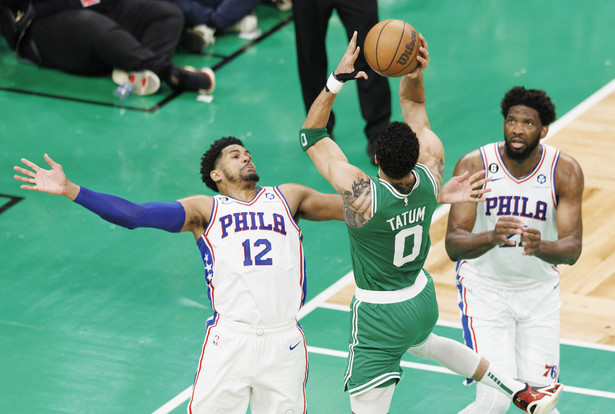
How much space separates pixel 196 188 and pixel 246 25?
465cm

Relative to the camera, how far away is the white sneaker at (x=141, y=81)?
42.4ft

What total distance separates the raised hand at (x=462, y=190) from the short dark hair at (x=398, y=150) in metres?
0.47

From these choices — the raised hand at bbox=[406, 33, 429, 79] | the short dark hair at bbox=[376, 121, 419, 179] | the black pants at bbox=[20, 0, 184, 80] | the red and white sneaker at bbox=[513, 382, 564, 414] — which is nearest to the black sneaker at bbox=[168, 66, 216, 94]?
the black pants at bbox=[20, 0, 184, 80]

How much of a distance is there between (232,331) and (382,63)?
7.05 feet

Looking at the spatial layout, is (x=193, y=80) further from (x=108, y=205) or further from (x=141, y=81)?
(x=108, y=205)

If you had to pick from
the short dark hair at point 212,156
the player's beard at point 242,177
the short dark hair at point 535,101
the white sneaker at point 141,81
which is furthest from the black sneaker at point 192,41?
the player's beard at point 242,177

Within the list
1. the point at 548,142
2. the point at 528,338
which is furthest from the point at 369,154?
the point at 528,338

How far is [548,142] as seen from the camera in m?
11.6

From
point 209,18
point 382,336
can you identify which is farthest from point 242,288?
point 209,18

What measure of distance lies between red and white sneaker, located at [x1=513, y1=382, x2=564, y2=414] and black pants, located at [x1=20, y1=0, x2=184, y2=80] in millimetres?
7542

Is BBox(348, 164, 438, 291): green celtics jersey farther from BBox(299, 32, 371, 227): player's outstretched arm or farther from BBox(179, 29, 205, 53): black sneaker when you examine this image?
BBox(179, 29, 205, 53): black sneaker

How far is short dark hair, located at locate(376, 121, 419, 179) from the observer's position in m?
5.98

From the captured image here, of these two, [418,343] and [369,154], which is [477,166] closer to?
[418,343]

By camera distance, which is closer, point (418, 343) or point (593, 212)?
point (418, 343)
